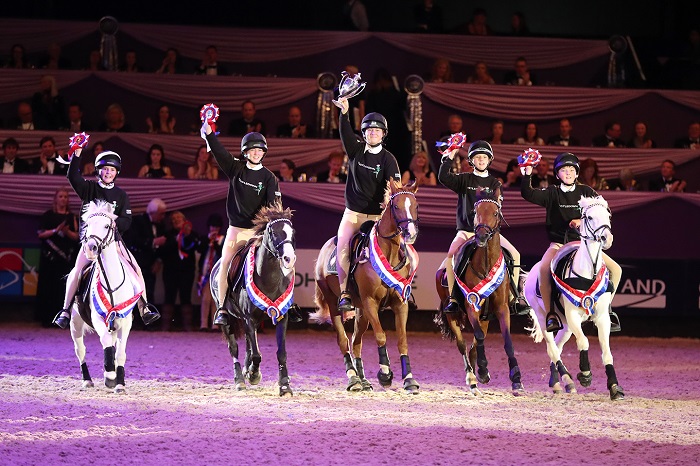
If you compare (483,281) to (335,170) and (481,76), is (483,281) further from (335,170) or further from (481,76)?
(481,76)

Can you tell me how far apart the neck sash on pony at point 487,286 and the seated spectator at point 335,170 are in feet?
20.9

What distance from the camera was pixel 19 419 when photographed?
8672mm

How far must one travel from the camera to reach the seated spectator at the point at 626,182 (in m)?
17.5

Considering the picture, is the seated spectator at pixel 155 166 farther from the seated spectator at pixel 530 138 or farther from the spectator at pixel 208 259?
the seated spectator at pixel 530 138

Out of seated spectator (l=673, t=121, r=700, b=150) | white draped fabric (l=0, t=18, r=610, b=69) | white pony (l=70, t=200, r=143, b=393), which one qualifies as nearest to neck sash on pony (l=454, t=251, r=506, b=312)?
white pony (l=70, t=200, r=143, b=393)

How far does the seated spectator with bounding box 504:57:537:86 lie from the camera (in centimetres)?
1948

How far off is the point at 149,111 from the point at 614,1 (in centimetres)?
1057

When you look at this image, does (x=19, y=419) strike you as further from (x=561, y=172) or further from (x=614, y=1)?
(x=614, y=1)

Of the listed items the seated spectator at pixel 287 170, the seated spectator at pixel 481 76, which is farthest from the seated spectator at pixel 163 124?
the seated spectator at pixel 481 76

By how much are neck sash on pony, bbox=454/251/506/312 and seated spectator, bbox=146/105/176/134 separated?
A: 28.6 feet

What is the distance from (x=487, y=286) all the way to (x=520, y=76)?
9.60 m

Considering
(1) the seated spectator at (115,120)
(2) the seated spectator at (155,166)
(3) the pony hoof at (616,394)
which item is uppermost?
(1) the seated spectator at (115,120)

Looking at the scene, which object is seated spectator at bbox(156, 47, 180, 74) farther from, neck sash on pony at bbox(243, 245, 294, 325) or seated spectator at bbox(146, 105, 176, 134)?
neck sash on pony at bbox(243, 245, 294, 325)

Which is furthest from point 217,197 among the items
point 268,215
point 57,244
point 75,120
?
point 268,215
